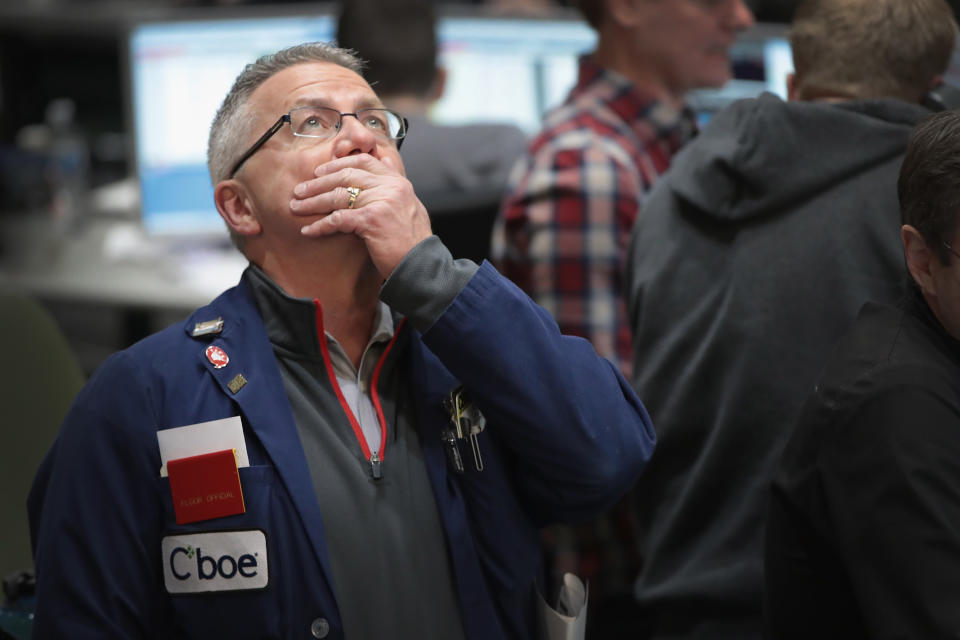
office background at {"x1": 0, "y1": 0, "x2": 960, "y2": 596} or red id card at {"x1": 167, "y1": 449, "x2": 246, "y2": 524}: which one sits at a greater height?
office background at {"x1": 0, "y1": 0, "x2": 960, "y2": 596}

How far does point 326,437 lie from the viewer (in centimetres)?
122

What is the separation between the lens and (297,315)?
124cm

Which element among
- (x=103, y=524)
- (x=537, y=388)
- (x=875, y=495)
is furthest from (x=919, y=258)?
(x=103, y=524)

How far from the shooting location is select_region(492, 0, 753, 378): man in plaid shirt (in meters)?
1.98

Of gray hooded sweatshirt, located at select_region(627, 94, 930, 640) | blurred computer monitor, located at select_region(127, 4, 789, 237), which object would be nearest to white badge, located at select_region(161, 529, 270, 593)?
gray hooded sweatshirt, located at select_region(627, 94, 930, 640)

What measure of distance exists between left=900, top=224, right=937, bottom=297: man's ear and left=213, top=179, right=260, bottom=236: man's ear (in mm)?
760

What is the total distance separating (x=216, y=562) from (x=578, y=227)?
1.03m

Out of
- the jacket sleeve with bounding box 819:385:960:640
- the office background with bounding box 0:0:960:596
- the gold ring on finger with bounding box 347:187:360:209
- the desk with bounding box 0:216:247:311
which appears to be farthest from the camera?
the office background with bounding box 0:0:960:596

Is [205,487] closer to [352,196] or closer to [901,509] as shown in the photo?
[352,196]

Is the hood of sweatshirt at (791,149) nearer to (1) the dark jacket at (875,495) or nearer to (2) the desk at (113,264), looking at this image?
(1) the dark jacket at (875,495)

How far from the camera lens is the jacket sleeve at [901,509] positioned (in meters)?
1.10

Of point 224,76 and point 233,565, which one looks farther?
point 224,76

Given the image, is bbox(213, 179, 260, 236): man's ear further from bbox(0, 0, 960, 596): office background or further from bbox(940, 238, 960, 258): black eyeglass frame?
bbox(0, 0, 960, 596): office background

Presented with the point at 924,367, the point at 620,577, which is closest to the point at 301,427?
the point at 924,367
